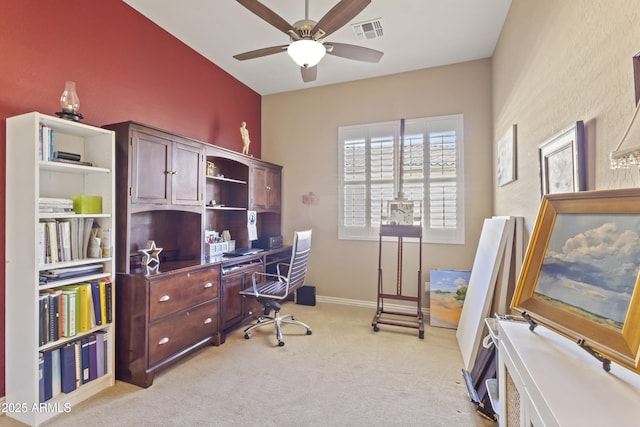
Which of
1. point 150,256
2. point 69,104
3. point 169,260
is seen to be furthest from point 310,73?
point 169,260

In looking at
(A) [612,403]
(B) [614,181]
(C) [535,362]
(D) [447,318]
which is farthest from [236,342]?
(B) [614,181]

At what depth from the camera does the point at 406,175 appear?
150 inches

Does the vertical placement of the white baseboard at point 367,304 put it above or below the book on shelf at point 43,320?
below

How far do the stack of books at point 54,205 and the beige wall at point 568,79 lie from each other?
9.50 feet

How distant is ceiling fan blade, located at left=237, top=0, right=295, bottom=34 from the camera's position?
1.84m

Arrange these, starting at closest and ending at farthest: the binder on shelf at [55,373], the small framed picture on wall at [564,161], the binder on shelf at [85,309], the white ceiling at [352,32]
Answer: the small framed picture on wall at [564,161] → the binder on shelf at [55,373] → the binder on shelf at [85,309] → the white ceiling at [352,32]

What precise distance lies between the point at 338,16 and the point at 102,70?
6.61 feet

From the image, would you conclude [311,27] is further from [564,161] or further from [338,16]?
[564,161]

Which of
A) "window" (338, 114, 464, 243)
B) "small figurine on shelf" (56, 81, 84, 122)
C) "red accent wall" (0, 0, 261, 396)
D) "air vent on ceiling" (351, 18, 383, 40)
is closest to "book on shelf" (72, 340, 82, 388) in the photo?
"red accent wall" (0, 0, 261, 396)

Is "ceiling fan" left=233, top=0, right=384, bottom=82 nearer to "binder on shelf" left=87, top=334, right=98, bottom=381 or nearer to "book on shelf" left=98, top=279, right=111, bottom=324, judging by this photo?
"book on shelf" left=98, top=279, right=111, bottom=324

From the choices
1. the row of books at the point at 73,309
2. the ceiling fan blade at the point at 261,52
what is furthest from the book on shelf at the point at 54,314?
the ceiling fan blade at the point at 261,52

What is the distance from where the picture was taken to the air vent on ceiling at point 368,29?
280 cm

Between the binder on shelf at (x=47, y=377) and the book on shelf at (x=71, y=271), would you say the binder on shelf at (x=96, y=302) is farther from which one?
the binder on shelf at (x=47, y=377)

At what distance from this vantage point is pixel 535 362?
917mm
